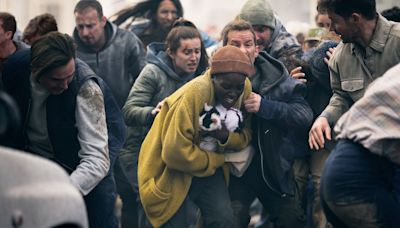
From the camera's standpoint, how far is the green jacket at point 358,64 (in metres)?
8.20

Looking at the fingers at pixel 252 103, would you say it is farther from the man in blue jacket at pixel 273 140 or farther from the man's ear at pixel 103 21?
the man's ear at pixel 103 21

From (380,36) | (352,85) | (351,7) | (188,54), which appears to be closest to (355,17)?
(351,7)

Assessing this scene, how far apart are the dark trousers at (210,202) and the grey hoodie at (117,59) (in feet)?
7.43

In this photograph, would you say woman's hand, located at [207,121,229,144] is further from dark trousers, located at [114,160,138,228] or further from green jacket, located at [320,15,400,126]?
dark trousers, located at [114,160,138,228]

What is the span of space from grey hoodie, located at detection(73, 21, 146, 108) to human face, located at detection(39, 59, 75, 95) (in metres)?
3.22

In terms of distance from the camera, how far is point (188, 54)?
9.91 meters

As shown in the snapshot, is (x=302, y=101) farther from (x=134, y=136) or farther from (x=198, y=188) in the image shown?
(x=134, y=136)

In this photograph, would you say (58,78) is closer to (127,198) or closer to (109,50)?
(127,198)

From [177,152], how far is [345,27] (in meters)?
1.47

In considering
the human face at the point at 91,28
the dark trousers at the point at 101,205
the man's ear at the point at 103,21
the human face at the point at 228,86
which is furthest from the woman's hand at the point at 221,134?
the man's ear at the point at 103,21

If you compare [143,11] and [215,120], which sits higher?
[215,120]

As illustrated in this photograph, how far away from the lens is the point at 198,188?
355 inches

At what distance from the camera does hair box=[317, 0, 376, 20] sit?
319 inches

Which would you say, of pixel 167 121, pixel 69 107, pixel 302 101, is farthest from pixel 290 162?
pixel 69 107
